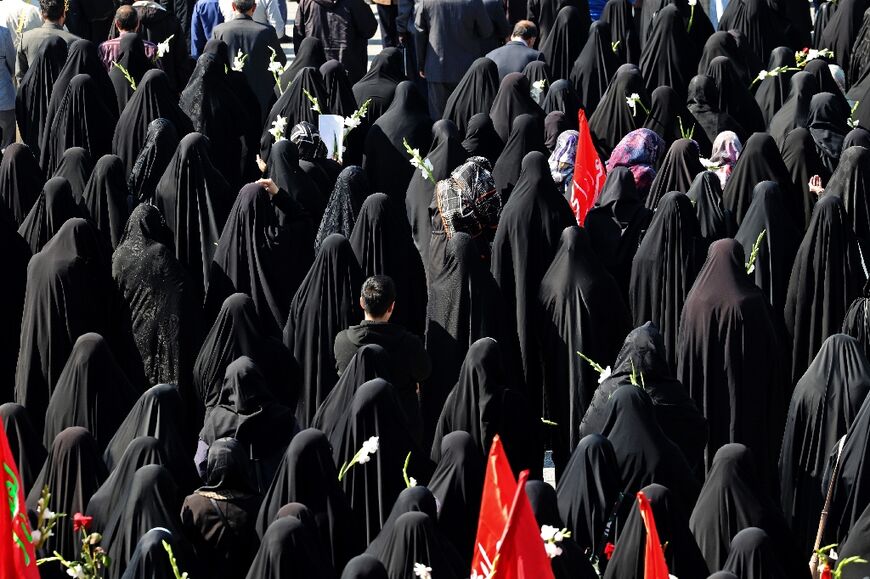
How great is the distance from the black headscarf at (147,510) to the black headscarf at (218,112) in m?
4.46

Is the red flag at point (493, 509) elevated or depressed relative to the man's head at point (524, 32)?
depressed

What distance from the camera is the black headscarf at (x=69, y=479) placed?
651 cm

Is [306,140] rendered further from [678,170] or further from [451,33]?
[451,33]

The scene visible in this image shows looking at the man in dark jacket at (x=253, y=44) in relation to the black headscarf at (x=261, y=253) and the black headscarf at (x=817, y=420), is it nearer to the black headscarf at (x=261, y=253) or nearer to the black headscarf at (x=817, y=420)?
the black headscarf at (x=261, y=253)

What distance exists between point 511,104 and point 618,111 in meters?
0.59

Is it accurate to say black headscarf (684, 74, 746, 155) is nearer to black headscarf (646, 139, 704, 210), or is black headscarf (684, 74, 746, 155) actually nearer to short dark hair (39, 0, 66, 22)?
black headscarf (646, 139, 704, 210)

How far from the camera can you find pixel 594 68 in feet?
38.1

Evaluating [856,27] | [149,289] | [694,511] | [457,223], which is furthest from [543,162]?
[856,27]

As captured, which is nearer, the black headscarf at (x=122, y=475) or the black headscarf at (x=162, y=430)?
the black headscarf at (x=122, y=475)

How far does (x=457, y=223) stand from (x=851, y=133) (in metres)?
2.10

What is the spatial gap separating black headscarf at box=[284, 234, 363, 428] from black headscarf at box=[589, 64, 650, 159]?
278 centimetres

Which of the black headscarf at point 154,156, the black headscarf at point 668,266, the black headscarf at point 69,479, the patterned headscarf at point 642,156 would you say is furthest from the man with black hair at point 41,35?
the black headscarf at point 69,479

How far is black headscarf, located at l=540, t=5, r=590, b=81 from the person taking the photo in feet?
40.1

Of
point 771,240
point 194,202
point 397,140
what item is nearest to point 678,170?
point 771,240
